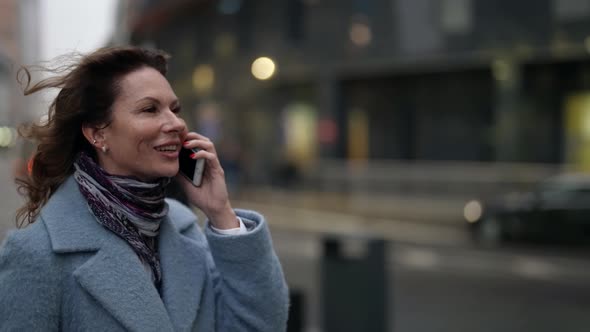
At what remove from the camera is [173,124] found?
184 centimetres

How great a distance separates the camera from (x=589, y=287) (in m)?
10.4

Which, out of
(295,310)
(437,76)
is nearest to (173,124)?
(295,310)

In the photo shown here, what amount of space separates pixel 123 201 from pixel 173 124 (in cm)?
23

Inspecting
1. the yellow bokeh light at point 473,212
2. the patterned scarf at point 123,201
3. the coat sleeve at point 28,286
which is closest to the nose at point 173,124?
the patterned scarf at point 123,201

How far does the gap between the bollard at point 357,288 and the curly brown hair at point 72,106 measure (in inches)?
155

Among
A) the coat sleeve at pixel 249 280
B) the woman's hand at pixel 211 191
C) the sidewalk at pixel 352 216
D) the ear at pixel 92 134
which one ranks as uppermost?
the ear at pixel 92 134

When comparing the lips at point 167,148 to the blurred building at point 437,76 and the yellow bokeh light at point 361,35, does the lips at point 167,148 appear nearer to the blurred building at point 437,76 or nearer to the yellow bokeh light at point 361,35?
the blurred building at point 437,76

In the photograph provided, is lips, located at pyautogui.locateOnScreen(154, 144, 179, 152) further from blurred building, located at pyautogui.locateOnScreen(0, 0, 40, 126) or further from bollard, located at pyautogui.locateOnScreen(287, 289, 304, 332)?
bollard, located at pyautogui.locateOnScreen(287, 289, 304, 332)

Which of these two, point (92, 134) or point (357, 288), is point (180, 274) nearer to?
point (92, 134)

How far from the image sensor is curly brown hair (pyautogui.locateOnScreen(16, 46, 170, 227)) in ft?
5.98

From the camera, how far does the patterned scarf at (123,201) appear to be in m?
1.79

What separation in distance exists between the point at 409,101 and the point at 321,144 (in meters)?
4.00

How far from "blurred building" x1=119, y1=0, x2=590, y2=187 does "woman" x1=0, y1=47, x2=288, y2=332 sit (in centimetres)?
1680

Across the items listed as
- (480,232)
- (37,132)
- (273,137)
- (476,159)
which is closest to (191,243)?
(37,132)
